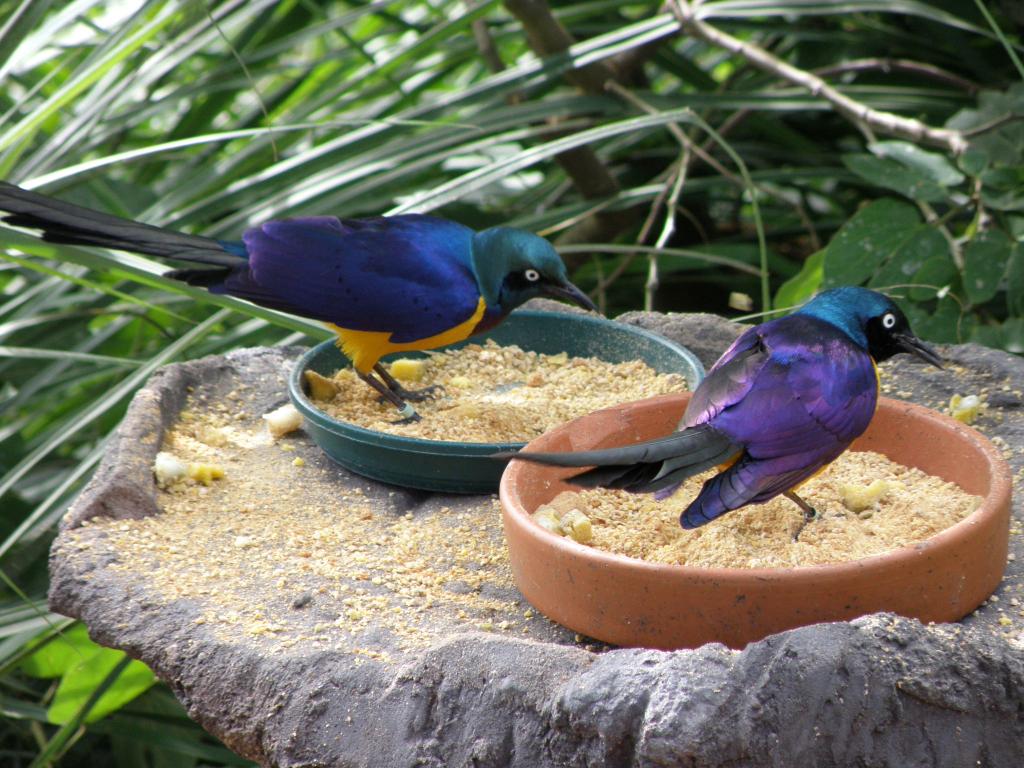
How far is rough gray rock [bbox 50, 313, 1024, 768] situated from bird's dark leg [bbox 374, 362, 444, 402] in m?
0.98

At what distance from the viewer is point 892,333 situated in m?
2.27

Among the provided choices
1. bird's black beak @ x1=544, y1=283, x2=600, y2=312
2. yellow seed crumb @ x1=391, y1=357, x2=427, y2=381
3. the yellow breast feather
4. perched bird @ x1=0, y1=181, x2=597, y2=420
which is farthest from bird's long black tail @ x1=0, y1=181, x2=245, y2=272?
bird's black beak @ x1=544, y1=283, x2=600, y2=312

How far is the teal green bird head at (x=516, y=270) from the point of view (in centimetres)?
278

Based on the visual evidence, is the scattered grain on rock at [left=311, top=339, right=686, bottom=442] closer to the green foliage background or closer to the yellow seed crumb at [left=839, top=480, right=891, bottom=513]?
the green foliage background

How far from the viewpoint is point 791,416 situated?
6.56 ft

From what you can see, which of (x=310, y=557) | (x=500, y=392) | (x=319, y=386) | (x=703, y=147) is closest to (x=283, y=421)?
(x=319, y=386)

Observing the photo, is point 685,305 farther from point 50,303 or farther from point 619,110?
point 50,303

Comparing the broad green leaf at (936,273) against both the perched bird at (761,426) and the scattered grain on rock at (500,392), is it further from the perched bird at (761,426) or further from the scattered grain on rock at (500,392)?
the perched bird at (761,426)

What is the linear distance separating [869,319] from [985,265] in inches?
46.7

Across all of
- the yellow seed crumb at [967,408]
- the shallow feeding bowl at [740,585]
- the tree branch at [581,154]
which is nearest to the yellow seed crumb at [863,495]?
the shallow feeding bowl at [740,585]

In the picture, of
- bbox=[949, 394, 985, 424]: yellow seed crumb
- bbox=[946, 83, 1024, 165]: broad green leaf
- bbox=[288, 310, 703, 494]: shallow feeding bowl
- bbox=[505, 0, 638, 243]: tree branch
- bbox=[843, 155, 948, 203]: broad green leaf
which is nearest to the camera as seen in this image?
bbox=[288, 310, 703, 494]: shallow feeding bowl

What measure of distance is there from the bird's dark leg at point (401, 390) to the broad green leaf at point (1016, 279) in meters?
1.57

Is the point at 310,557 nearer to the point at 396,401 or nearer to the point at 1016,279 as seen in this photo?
the point at 396,401

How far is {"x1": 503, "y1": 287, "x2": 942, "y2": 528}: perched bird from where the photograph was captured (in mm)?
1892
